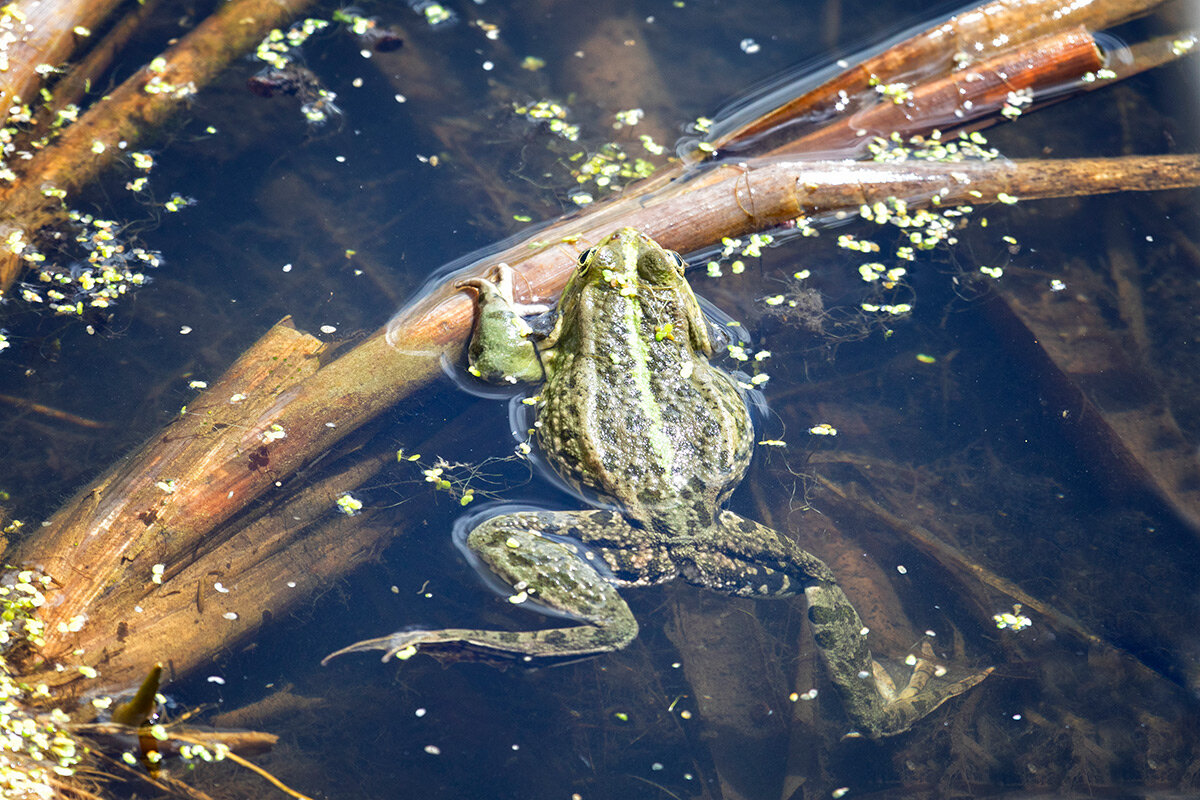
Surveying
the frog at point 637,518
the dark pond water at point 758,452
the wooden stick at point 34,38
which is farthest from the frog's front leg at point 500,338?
the wooden stick at point 34,38

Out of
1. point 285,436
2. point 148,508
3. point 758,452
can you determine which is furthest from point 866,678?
point 148,508

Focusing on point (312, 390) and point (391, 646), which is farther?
point (312, 390)

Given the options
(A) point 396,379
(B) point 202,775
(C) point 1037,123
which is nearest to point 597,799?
(B) point 202,775

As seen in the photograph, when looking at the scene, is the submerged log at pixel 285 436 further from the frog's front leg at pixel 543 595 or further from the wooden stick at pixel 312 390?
the frog's front leg at pixel 543 595

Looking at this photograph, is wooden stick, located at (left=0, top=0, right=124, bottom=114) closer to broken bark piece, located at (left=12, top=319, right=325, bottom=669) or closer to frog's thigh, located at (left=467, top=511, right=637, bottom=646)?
broken bark piece, located at (left=12, top=319, right=325, bottom=669)

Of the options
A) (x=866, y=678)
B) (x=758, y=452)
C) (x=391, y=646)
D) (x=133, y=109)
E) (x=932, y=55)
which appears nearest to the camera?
(x=391, y=646)

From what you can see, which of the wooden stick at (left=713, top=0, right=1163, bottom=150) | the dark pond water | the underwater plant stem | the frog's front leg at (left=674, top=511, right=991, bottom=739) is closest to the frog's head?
the dark pond water

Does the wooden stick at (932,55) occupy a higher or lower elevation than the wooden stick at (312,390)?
higher

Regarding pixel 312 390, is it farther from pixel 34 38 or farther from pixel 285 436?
pixel 34 38
